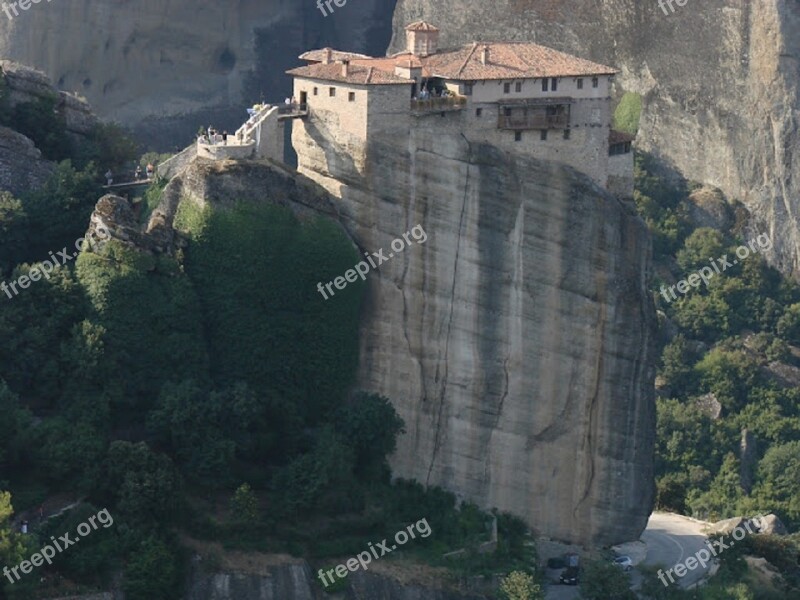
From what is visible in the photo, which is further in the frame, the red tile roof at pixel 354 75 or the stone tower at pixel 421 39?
the stone tower at pixel 421 39

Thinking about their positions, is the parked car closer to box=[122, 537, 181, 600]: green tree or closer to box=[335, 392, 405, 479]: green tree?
box=[335, 392, 405, 479]: green tree

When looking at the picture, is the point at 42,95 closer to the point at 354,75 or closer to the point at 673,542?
the point at 354,75

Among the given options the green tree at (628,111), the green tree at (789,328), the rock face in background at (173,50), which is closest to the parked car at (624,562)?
the green tree at (789,328)

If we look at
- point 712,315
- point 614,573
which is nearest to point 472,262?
point 614,573

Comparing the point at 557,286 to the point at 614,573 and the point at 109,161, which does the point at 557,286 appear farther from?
the point at 109,161

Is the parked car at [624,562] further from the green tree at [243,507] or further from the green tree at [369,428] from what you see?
the green tree at [243,507]
